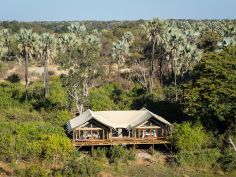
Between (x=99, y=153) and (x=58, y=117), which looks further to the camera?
(x=58, y=117)

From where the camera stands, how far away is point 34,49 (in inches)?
2699

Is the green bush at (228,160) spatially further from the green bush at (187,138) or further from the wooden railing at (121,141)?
the wooden railing at (121,141)

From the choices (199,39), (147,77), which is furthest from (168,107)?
(199,39)

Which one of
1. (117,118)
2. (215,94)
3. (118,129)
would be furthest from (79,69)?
(215,94)

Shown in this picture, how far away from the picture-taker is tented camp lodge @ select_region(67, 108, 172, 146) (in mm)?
47625

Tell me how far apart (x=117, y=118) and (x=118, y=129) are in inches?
71.6

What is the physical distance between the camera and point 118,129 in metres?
49.2

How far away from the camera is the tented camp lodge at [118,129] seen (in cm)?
4762

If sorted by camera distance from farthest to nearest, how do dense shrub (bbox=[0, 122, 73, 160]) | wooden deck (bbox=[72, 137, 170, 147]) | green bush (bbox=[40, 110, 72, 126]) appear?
green bush (bbox=[40, 110, 72, 126]) < wooden deck (bbox=[72, 137, 170, 147]) < dense shrub (bbox=[0, 122, 73, 160])

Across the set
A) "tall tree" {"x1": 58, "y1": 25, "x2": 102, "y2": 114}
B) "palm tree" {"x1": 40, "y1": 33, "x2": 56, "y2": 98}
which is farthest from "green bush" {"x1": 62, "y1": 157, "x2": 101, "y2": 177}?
"palm tree" {"x1": 40, "y1": 33, "x2": 56, "y2": 98}

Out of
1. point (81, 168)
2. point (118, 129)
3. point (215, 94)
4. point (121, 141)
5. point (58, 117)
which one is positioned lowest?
point (81, 168)

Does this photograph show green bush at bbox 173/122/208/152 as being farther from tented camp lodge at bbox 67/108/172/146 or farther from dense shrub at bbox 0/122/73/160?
dense shrub at bbox 0/122/73/160

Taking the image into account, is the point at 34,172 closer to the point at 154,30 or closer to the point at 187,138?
the point at 187,138

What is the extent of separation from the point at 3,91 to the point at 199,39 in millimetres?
40428
